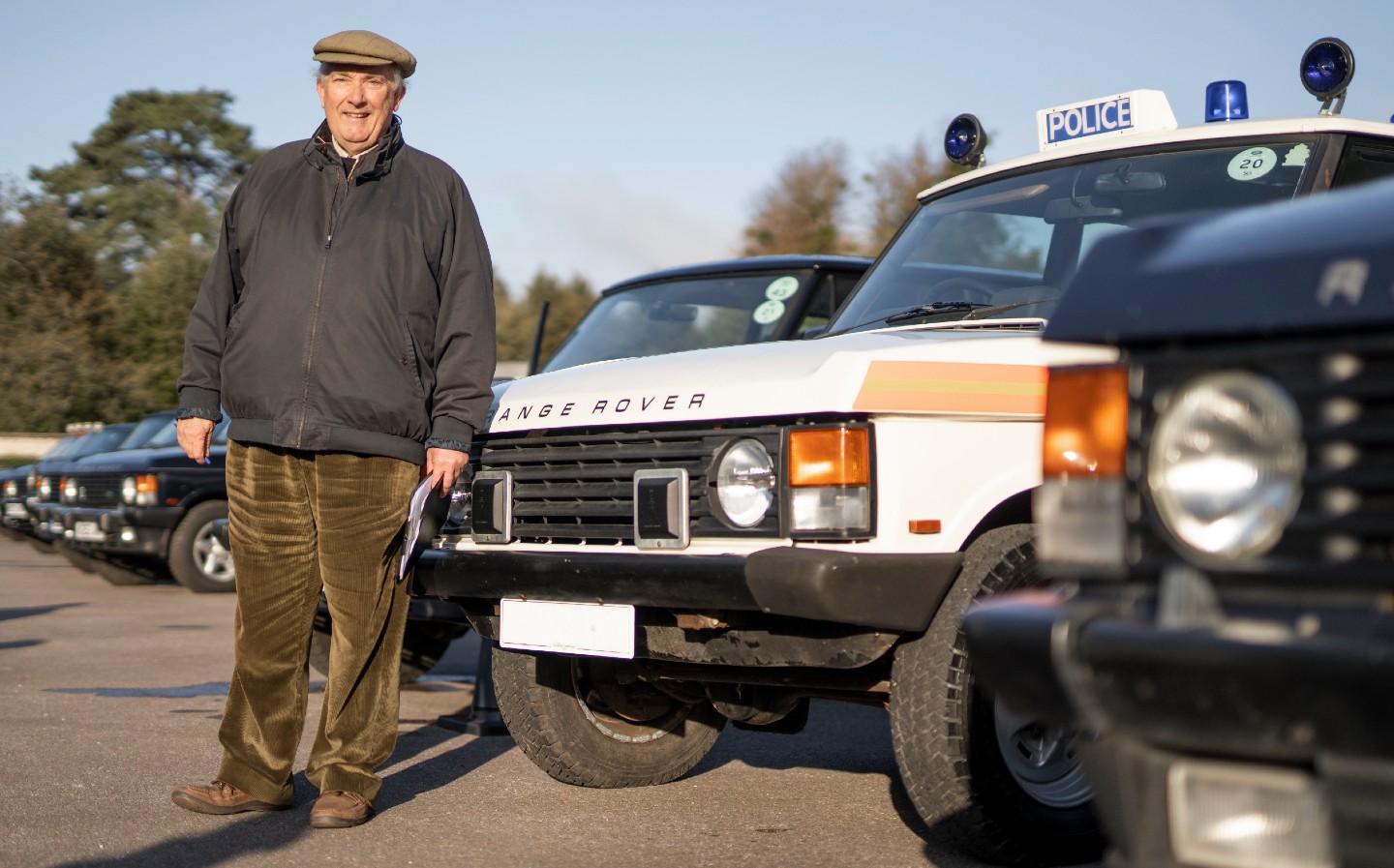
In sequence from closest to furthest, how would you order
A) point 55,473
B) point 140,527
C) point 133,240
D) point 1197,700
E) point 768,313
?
1. point 1197,700
2. point 768,313
3. point 140,527
4. point 55,473
5. point 133,240

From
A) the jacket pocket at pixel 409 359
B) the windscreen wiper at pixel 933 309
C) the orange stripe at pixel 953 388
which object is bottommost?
the orange stripe at pixel 953 388

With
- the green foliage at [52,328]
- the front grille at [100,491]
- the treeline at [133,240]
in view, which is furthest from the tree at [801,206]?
the front grille at [100,491]

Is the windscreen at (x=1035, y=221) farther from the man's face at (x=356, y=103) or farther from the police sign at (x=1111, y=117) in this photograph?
the man's face at (x=356, y=103)

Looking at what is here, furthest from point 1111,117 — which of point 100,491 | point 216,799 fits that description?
point 100,491

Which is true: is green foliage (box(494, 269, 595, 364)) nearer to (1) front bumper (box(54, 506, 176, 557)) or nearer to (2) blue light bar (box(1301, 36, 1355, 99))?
(1) front bumper (box(54, 506, 176, 557))

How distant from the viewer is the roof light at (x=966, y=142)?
20.0ft

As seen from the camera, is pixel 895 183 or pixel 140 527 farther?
pixel 895 183

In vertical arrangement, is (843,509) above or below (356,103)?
below

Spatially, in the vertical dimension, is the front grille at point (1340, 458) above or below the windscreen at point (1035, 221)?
below

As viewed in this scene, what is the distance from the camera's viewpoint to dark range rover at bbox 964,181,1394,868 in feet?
6.28

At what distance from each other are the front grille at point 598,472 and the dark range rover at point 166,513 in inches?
375

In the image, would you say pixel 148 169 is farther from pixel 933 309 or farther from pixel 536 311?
pixel 933 309

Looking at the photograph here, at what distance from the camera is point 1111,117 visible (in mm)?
5527

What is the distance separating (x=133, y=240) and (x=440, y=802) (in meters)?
70.8
